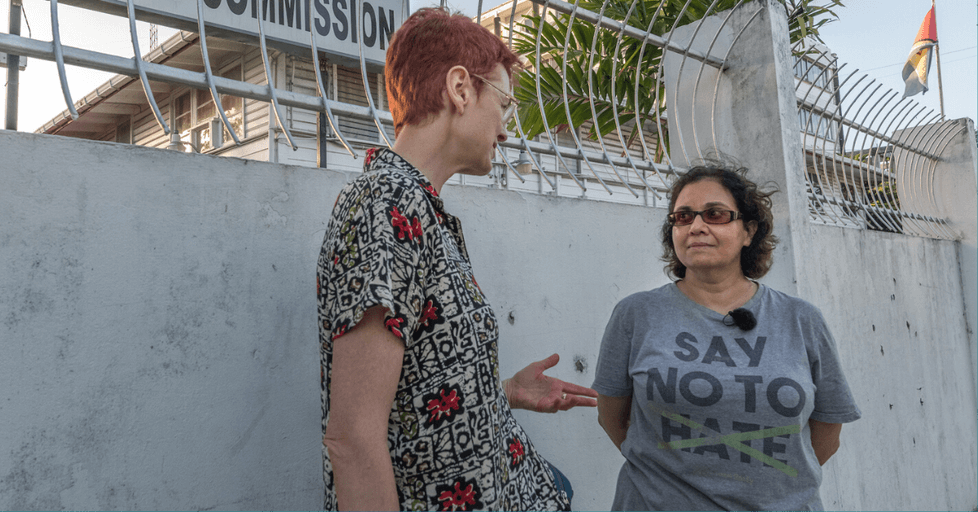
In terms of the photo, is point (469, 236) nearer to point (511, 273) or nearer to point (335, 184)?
point (511, 273)

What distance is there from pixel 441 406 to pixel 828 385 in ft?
4.08

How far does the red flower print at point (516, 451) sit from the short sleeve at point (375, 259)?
1.22 ft

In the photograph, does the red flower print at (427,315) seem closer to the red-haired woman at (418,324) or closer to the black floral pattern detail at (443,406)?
the red-haired woman at (418,324)

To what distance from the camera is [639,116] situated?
9.29ft

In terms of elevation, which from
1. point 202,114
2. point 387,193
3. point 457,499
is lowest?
point 457,499

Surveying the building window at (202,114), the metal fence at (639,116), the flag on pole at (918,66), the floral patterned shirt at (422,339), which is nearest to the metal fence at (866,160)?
the metal fence at (639,116)

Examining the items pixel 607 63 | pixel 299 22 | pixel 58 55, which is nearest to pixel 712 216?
pixel 58 55

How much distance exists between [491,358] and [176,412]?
786mm

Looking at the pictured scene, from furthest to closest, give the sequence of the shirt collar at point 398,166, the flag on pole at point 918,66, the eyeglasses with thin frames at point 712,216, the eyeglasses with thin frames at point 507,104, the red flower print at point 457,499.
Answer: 1. the flag on pole at point 918,66
2. the eyeglasses with thin frames at point 712,216
3. the eyeglasses with thin frames at point 507,104
4. the shirt collar at point 398,166
5. the red flower print at point 457,499

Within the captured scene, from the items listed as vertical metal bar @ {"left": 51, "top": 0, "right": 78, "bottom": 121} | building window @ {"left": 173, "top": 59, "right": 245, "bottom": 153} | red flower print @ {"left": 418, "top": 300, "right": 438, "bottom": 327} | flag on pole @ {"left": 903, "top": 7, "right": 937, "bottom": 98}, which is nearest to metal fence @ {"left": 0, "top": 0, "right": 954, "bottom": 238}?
vertical metal bar @ {"left": 51, "top": 0, "right": 78, "bottom": 121}

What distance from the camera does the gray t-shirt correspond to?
1.63 meters

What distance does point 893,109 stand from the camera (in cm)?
438

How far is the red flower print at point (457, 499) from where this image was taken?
1.05 meters

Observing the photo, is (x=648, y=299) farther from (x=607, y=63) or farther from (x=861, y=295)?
(x=607, y=63)
